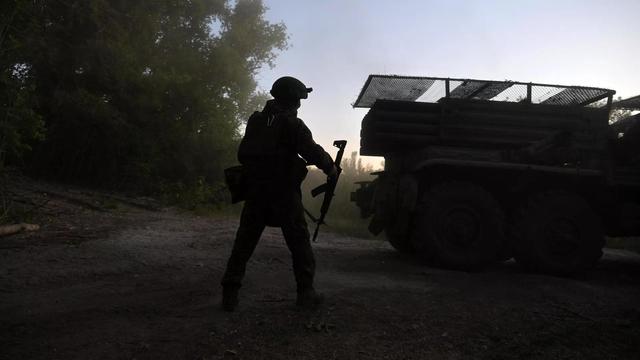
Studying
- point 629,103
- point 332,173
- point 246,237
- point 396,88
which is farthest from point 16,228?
point 629,103

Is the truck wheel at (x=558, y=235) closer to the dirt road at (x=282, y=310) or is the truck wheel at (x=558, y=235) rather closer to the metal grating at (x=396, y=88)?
the dirt road at (x=282, y=310)

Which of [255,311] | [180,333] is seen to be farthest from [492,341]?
[180,333]

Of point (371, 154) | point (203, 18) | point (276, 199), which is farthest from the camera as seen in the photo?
point (203, 18)

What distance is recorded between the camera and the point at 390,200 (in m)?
6.16

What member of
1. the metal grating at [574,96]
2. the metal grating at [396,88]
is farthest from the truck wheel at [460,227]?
the metal grating at [574,96]

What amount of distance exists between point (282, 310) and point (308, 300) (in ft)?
0.69

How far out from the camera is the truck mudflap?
5.75 m

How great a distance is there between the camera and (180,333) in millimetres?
2934

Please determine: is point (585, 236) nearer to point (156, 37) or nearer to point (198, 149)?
point (198, 149)

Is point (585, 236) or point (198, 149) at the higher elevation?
point (198, 149)

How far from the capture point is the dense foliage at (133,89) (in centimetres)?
1136

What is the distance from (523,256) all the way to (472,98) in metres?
2.22

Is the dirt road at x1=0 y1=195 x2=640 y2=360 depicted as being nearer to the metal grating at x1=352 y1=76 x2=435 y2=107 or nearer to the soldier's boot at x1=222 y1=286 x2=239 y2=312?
the soldier's boot at x1=222 y1=286 x2=239 y2=312

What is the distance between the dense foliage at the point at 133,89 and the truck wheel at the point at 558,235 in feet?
29.8
